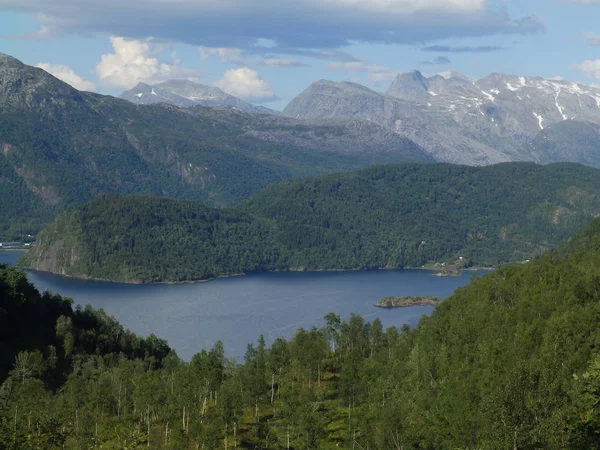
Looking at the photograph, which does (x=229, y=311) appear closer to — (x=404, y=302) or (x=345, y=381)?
(x=404, y=302)

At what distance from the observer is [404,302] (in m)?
178

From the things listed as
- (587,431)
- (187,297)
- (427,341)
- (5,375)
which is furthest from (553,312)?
(187,297)

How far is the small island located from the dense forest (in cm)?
7376

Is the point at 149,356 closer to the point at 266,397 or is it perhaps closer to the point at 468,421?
the point at 266,397

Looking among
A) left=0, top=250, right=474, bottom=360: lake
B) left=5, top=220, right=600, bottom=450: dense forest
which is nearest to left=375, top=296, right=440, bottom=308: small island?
left=0, top=250, right=474, bottom=360: lake

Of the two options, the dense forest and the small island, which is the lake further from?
the dense forest

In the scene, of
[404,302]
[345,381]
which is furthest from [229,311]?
[345,381]

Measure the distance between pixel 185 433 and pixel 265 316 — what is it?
95876 mm

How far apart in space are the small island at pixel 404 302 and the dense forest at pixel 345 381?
73.8 metres

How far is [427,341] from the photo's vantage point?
260ft

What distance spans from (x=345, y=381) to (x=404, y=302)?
103m

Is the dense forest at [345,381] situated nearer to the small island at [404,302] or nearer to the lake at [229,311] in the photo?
the lake at [229,311]

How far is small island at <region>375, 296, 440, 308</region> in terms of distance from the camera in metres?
175

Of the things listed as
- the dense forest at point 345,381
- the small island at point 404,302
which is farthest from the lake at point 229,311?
the dense forest at point 345,381
